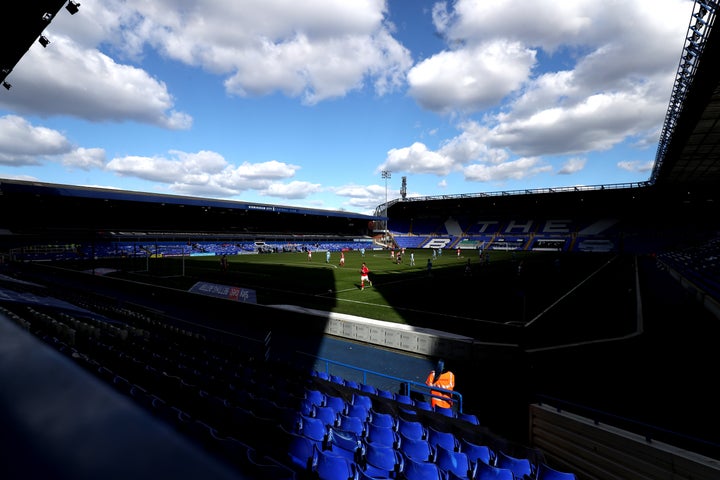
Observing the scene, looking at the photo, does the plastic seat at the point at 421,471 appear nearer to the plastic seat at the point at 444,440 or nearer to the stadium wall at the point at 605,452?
the plastic seat at the point at 444,440

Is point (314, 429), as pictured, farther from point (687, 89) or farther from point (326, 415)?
point (687, 89)

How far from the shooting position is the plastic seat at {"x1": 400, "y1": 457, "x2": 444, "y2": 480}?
4668 millimetres

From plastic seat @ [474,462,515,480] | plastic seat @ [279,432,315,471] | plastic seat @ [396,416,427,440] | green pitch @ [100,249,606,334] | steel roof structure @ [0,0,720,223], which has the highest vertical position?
steel roof structure @ [0,0,720,223]

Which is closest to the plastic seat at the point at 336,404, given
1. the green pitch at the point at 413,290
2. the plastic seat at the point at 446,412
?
the plastic seat at the point at 446,412

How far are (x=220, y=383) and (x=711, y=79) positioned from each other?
23.8 metres

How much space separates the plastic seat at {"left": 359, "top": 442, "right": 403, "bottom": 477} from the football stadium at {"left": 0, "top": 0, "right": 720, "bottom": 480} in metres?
0.02

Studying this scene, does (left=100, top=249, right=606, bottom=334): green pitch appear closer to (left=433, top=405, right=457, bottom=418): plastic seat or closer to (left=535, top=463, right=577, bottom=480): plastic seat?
(left=433, top=405, right=457, bottom=418): plastic seat

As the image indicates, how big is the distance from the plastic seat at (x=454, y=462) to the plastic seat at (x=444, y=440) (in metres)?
0.61

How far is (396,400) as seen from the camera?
26.2ft

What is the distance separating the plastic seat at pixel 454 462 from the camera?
523cm

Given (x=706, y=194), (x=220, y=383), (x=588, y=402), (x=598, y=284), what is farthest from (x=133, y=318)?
(x=706, y=194)

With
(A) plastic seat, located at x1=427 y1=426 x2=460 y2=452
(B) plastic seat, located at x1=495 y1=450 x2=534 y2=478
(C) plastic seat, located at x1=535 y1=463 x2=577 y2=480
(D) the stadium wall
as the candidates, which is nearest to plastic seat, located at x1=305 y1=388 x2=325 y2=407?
(A) plastic seat, located at x1=427 y1=426 x2=460 y2=452

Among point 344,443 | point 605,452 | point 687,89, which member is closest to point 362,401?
point 344,443

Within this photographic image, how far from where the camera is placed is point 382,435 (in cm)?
601
